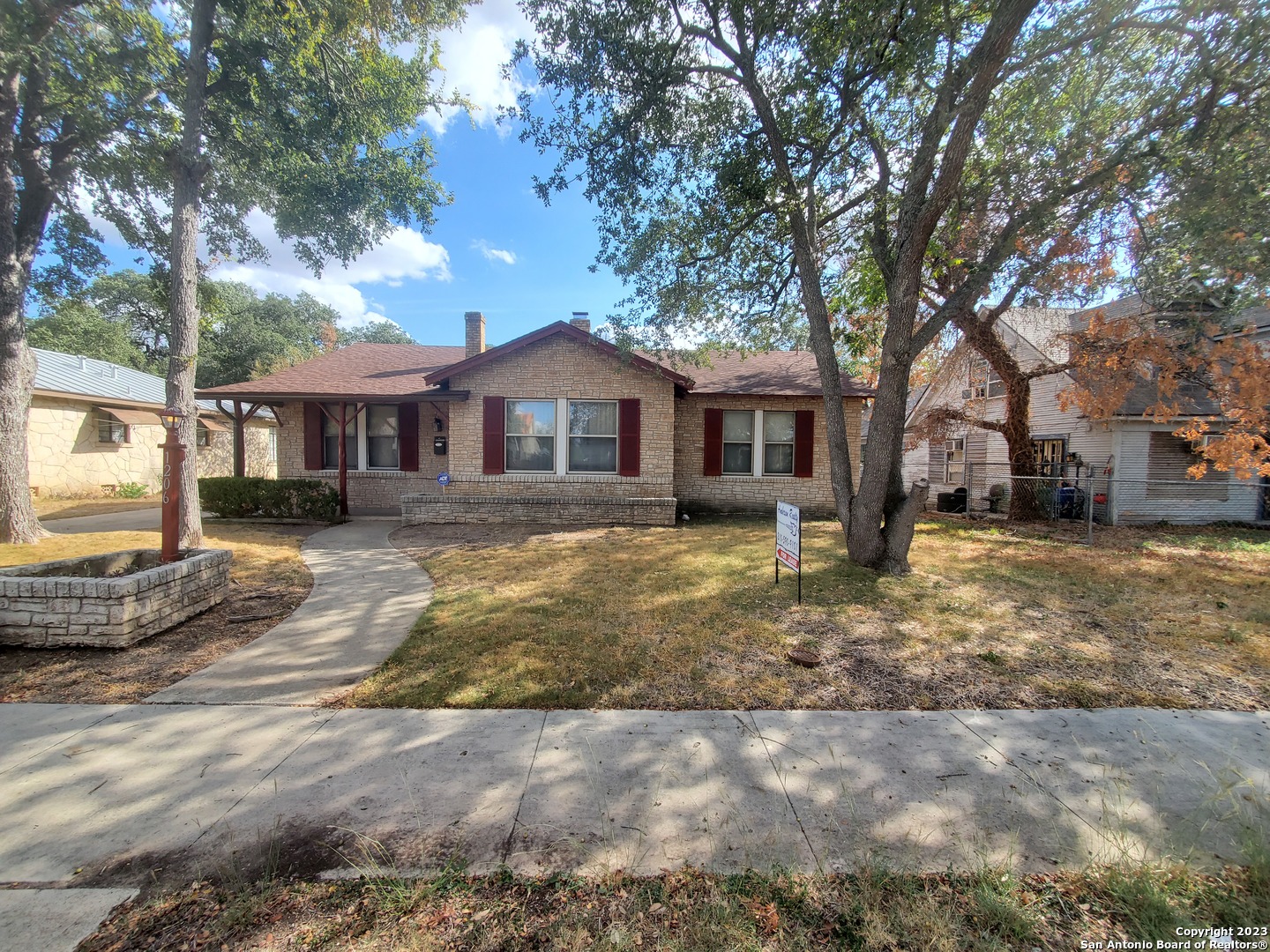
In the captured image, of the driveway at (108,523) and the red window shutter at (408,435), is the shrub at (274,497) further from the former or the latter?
the red window shutter at (408,435)

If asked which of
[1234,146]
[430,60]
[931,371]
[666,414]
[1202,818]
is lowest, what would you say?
[1202,818]

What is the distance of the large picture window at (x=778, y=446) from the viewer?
43.2 feet

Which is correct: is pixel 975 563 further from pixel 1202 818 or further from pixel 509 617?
pixel 509 617

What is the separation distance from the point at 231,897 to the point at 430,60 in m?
13.5

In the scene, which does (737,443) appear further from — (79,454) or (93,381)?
(93,381)

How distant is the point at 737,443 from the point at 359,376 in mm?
10583

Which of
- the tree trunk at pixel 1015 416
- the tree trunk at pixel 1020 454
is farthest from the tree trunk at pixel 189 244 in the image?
the tree trunk at pixel 1020 454

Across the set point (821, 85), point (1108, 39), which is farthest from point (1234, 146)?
point (821, 85)

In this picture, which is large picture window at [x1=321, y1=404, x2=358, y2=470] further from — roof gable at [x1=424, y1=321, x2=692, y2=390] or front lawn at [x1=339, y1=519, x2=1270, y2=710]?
front lawn at [x1=339, y1=519, x2=1270, y2=710]

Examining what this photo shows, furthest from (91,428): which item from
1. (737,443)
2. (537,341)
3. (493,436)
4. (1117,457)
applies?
(1117,457)

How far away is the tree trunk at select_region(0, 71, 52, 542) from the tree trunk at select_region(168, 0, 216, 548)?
10.7ft

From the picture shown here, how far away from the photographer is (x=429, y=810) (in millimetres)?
2473

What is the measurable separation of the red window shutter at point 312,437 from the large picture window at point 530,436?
569 cm

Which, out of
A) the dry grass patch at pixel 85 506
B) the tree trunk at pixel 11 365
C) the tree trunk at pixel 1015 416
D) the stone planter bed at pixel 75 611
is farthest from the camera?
the tree trunk at pixel 1015 416
